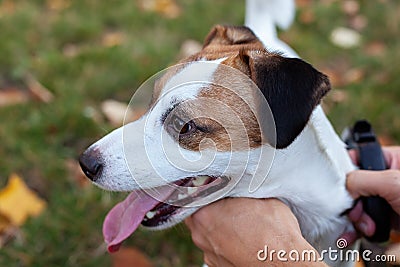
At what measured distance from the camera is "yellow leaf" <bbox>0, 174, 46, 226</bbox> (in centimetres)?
219

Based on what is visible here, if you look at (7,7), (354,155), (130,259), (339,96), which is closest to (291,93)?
(354,155)

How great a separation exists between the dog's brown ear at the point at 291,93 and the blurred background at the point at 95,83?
88cm

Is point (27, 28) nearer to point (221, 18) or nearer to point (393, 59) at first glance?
point (221, 18)

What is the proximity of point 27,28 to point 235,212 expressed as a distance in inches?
86.8

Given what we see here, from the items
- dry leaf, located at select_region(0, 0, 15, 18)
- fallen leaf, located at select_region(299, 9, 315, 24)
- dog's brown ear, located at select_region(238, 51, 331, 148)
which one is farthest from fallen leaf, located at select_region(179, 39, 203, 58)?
dog's brown ear, located at select_region(238, 51, 331, 148)

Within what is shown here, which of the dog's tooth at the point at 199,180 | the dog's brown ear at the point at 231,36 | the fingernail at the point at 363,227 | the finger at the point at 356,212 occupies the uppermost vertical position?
the dog's brown ear at the point at 231,36

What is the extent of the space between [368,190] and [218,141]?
452 mm

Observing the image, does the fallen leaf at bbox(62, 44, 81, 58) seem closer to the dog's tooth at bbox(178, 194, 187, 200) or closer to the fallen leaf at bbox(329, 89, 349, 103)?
the fallen leaf at bbox(329, 89, 349, 103)

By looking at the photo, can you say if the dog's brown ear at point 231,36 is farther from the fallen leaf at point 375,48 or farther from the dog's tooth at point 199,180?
the fallen leaf at point 375,48

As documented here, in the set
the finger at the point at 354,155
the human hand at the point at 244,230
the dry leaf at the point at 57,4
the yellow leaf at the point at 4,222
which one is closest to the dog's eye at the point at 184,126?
the human hand at the point at 244,230

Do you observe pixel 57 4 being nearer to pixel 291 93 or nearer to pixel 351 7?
pixel 351 7

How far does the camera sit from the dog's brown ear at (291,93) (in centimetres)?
140

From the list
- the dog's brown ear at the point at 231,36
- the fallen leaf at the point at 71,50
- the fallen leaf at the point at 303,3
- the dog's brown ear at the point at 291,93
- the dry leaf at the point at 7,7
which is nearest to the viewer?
the dog's brown ear at the point at 291,93

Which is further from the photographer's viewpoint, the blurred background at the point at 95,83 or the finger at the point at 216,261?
the blurred background at the point at 95,83
